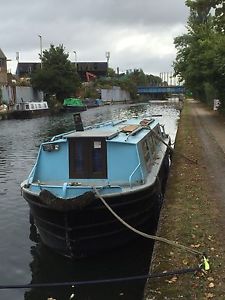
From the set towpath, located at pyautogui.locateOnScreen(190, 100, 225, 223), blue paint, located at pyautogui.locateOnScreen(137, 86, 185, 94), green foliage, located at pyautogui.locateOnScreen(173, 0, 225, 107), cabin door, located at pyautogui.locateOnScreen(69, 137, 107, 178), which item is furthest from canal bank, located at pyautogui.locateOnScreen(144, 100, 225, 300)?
blue paint, located at pyautogui.locateOnScreen(137, 86, 185, 94)

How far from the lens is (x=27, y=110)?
63719mm

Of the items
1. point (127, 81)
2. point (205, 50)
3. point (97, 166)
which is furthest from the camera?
point (127, 81)

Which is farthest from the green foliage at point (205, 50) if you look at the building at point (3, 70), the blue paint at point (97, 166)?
the building at point (3, 70)

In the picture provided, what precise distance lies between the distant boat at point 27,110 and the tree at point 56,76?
60.8 ft

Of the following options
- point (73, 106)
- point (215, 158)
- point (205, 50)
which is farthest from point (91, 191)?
point (73, 106)

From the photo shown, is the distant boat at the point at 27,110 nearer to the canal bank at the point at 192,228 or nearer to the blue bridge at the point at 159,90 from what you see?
the canal bank at the point at 192,228

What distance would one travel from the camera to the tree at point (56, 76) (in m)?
89.6

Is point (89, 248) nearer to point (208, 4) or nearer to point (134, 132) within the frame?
point (134, 132)

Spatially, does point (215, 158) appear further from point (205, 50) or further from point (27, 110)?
point (27, 110)

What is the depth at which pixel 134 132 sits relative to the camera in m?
14.1

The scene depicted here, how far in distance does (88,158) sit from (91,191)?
70.4 inches

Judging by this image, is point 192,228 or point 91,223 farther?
point 91,223

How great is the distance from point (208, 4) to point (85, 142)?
18.8m

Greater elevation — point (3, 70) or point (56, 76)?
point (3, 70)
